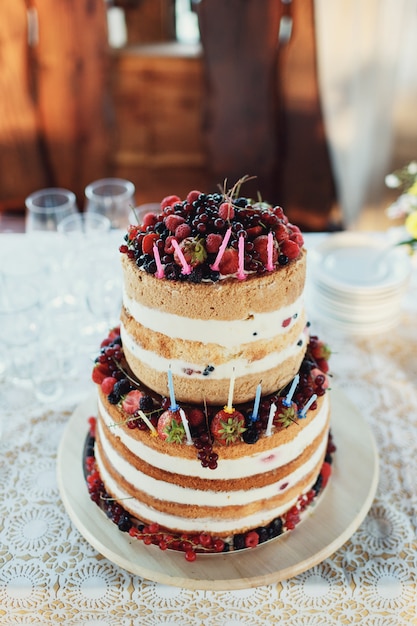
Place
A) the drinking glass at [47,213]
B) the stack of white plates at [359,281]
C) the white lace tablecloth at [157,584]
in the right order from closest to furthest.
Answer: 1. the white lace tablecloth at [157,584]
2. the stack of white plates at [359,281]
3. the drinking glass at [47,213]

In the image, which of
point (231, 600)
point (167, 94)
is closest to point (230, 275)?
point (231, 600)

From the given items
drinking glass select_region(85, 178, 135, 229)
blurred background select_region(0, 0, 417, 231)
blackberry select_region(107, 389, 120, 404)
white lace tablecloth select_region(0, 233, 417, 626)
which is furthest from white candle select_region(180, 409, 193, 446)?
blurred background select_region(0, 0, 417, 231)

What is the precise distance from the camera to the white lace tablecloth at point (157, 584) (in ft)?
5.41

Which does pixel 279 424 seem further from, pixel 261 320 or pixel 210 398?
pixel 261 320

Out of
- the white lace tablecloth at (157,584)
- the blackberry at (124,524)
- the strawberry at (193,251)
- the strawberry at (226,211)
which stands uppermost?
the strawberry at (226,211)

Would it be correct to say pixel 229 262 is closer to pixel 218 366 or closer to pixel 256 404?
pixel 218 366

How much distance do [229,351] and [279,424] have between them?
260 millimetres

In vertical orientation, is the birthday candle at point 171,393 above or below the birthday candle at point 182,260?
below

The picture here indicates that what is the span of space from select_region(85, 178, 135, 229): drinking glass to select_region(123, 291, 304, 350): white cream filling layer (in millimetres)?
1234

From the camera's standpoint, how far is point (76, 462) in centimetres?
200

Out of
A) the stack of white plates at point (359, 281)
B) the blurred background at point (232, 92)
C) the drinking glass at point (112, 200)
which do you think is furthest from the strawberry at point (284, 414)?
the blurred background at point (232, 92)

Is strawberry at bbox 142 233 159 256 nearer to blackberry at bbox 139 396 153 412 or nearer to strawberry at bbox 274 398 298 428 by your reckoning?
blackberry at bbox 139 396 153 412

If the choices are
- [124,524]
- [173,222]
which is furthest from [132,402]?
[173,222]

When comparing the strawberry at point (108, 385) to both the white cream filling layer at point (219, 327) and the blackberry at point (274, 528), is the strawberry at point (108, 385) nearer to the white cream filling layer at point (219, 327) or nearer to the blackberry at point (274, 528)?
the white cream filling layer at point (219, 327)
